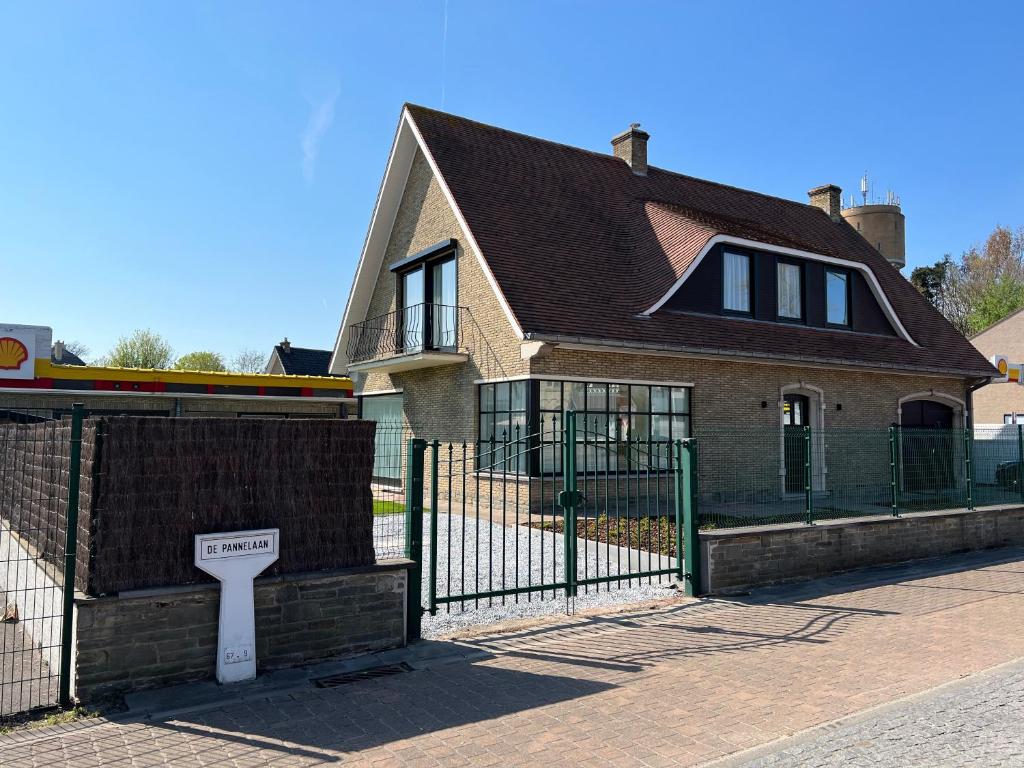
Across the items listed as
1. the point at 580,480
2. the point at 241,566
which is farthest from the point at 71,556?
the point at 580,480

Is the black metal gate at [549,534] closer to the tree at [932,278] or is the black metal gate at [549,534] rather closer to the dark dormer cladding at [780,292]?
the dark dormer cladding at [780,292]

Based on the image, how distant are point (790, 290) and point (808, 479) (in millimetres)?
9670

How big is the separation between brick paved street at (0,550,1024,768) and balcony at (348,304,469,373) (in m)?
9.83

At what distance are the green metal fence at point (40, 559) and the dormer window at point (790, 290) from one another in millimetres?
15885

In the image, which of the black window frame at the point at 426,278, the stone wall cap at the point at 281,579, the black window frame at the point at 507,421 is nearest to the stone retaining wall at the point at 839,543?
the stone wall cap at the point at 281,579

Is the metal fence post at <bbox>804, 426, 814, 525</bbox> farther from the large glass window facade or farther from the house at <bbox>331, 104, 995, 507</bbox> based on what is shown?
the large glass window facade

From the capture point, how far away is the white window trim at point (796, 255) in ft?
53.0

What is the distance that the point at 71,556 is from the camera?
5207mm

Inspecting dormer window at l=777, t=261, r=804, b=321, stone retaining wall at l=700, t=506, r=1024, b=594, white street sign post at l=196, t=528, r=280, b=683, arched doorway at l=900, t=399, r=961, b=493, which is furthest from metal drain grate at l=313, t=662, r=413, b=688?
dormer window at l=777, t=261, r=804, b=321

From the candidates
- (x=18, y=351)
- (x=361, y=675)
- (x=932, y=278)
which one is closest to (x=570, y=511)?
(x=361, y=675)

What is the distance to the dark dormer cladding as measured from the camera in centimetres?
1681

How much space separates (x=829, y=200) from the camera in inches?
1009

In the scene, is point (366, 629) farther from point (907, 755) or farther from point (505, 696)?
point (907, 755)

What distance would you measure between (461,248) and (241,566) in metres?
12.1
